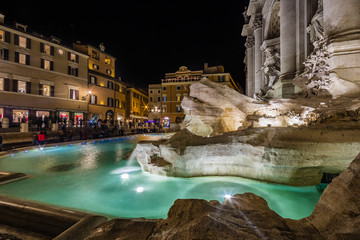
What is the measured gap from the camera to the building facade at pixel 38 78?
20.6m

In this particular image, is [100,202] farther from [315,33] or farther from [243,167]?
[315,33]

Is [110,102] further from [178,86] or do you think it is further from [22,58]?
A: [178,86]

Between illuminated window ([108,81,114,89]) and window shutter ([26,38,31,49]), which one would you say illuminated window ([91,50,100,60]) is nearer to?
illuminated window ([108,81,114,89])

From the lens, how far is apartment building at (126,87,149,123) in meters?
43.5

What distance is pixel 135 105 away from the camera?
151ft

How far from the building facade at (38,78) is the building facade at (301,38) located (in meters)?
25.7

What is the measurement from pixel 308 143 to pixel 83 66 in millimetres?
32931

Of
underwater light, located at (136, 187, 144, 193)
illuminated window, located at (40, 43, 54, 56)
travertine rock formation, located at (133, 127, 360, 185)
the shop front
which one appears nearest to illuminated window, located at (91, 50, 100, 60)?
illuminated window, located at (40, 43, 54, 56)

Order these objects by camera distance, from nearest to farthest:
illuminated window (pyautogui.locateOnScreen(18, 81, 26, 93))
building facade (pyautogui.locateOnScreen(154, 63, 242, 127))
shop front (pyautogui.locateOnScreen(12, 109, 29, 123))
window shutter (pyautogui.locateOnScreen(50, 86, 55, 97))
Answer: shop front (pyautogui.locateOnScreen(12, 109, 29, 123))
illuminated window (pyautogui.locateOnScreen(18, 81, 26, 93))
window shutter (pyautogui.locateOnScreen(50, 86, 55, 97))
building facade (pyautogui.locateOnScreen(154, 63, 242, 127))

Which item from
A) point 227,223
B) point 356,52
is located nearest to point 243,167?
point 227,223

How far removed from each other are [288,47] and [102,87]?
1202 inches

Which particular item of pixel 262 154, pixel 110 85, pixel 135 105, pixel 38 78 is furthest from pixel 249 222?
pixel 135 105

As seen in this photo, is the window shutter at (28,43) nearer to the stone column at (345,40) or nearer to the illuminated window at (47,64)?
the illuminated window at (47,64)

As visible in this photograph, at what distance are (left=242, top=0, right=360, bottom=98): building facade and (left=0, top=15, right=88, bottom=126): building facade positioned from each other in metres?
25.7
